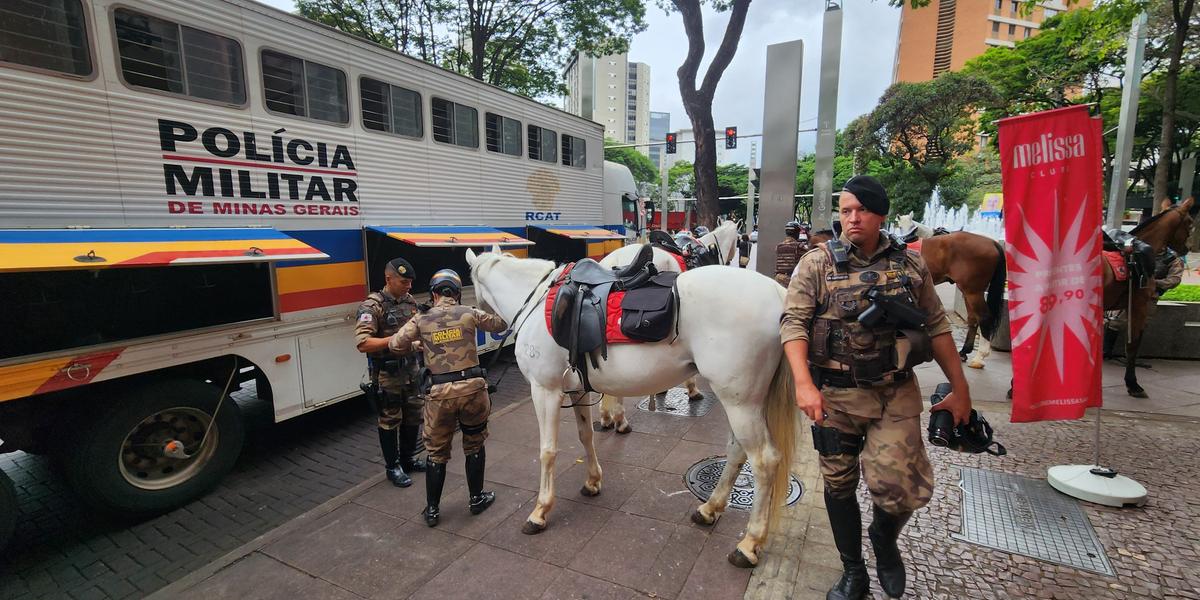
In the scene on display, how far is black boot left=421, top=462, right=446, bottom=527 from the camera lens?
133 inches

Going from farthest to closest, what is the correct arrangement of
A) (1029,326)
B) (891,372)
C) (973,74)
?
(973,74) < (1029,326) < (891,372)

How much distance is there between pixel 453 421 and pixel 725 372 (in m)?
1.86

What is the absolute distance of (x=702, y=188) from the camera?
13.3 m

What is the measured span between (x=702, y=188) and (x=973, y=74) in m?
18.9

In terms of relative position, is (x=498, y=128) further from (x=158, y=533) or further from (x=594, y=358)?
(x=158, y=533)

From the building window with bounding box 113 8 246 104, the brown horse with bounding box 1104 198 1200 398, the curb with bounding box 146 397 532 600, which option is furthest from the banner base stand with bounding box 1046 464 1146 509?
the building window with bounding box 113 8 246 104

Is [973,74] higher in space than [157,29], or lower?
higher

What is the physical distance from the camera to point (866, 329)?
2170 mm

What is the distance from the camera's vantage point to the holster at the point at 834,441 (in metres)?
2.28

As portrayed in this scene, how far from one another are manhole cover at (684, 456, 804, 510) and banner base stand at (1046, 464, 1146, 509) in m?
1.73

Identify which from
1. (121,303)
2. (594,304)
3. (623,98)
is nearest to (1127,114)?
(594,304)

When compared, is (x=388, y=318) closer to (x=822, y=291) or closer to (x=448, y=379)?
(x=448, y=379)

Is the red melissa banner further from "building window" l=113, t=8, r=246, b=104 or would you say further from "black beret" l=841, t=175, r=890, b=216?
"building window" l=113, t=8, r=246, b=104

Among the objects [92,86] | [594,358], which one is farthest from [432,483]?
[92,86]
